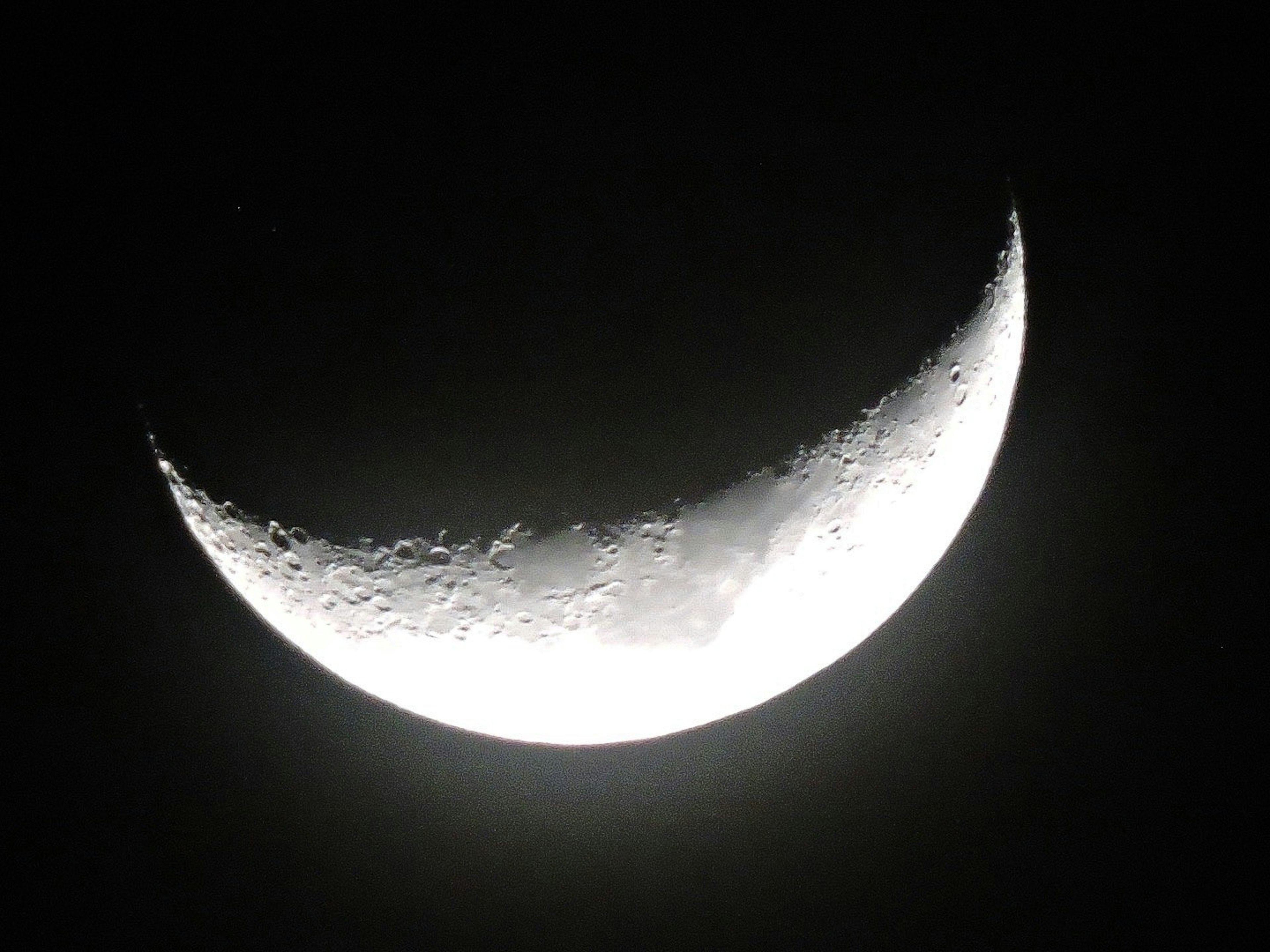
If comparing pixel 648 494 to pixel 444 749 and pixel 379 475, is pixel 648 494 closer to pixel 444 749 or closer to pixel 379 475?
pixel 379 475

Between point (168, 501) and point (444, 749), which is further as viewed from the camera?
point (444, 749)

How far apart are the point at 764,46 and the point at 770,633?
714 millimetres

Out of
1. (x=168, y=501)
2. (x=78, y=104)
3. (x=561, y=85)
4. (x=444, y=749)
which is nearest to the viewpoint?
(x=561, y=85)

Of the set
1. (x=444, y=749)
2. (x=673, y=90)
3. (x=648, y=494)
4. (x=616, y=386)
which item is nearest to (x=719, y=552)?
(x=648, y=494)

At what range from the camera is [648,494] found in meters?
0.95

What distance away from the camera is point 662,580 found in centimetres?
104

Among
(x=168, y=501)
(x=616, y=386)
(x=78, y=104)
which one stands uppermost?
(x=78, y=104)

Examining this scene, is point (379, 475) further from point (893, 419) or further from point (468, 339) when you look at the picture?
point (893, 419)

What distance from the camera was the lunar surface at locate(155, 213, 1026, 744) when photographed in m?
1.00

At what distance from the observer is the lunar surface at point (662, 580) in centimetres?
100

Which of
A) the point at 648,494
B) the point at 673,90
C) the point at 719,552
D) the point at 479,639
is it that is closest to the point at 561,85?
the point at 673,90

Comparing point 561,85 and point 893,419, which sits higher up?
point 561,85

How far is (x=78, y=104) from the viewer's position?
0.96m

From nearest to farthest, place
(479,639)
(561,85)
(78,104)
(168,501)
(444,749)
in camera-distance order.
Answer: (561,85) < (78,104) < (479,639) < (168,501) < (444,749)
